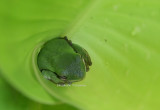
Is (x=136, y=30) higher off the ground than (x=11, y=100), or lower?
higher

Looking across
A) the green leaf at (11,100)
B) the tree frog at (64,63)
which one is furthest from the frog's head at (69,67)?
the green leaf at (11,100)

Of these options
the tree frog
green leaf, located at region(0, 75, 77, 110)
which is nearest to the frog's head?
the tree frog

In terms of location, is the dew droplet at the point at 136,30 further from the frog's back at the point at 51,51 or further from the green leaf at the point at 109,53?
the frog's back at the point at 51,51

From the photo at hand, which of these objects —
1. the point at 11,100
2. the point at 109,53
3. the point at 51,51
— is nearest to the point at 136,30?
the point at 109,53

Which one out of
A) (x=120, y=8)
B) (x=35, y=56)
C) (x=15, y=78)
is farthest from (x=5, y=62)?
(x=120, y=8)

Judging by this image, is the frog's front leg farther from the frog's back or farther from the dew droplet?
the dew droplet

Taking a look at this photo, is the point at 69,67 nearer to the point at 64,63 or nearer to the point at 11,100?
the point at 64,63

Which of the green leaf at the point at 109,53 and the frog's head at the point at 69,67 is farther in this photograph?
the frog's head at the point at 69,67
